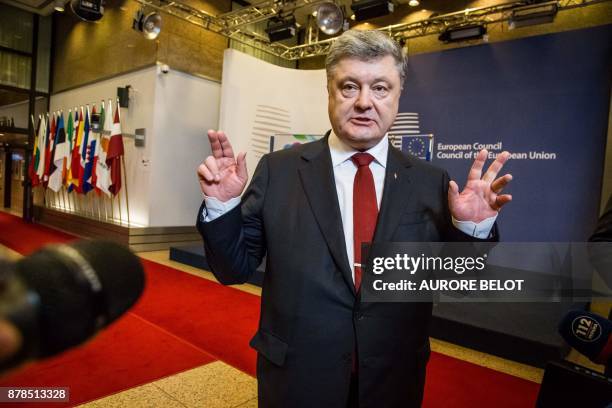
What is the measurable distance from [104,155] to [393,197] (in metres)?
6.85

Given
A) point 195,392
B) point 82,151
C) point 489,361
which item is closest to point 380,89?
point 195,392

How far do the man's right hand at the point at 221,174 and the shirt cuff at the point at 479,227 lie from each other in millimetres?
589

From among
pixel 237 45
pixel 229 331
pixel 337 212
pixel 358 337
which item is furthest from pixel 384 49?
pixel 237 45

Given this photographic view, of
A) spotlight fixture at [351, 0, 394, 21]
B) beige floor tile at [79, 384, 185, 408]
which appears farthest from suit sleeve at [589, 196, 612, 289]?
spotlight fixture at [351, 0, 394, 21]

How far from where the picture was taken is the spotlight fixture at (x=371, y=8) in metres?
4.84

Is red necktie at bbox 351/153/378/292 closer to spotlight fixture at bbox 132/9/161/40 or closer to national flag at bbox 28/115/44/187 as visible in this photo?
spotlight fixture at bbox 132/9/161/40

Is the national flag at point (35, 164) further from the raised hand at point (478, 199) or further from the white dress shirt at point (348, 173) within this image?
the raised hand at point (478, 199)

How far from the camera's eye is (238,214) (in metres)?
1.00

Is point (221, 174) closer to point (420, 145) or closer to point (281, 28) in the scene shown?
point (420, 145)

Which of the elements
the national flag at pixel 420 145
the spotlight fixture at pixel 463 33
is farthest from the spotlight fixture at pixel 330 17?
the national flag at pixel 420 145

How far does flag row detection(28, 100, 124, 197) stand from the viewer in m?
6.44

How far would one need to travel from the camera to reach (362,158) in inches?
44.3

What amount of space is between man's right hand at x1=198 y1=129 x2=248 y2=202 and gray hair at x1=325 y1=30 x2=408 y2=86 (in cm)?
40

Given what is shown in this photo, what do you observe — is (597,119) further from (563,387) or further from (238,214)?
(238,214)
